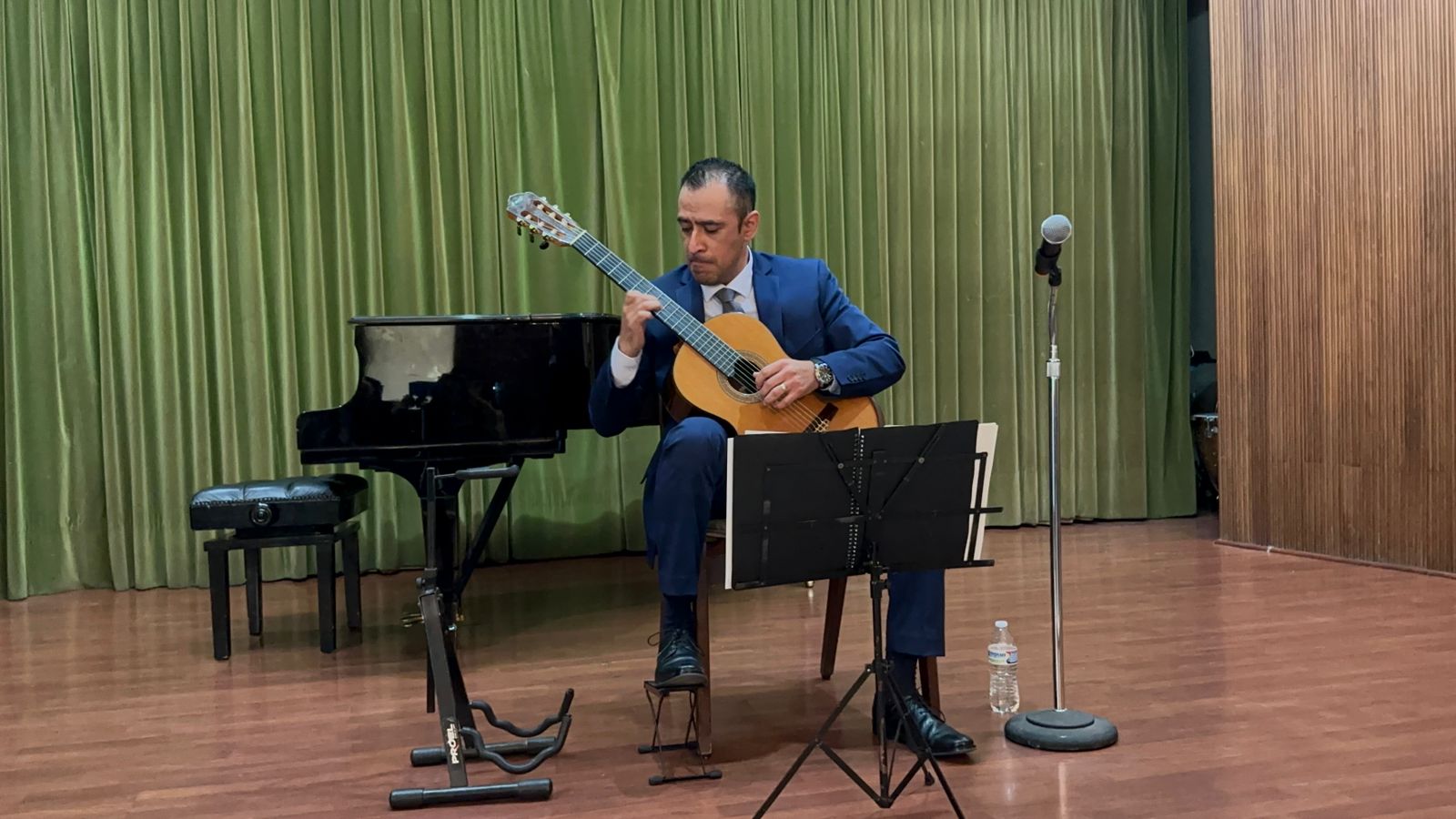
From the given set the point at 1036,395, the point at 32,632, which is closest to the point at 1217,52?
the point at 1036,395

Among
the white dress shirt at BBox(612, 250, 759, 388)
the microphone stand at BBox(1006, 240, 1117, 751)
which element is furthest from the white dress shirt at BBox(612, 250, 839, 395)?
the microphone stand at BBox(1006, 240, 1117, 751)

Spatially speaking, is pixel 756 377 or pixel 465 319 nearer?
pixel 756 377

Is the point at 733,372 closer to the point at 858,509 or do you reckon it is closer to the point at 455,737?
the point at 858,509

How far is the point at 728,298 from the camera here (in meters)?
3.09

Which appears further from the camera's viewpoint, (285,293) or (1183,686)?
(285,293)

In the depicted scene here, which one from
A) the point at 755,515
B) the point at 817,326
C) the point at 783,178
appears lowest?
the point at 755,515

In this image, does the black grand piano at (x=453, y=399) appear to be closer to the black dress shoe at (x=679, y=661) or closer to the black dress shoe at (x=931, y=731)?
the black dress shoe at (x=679, y=661)

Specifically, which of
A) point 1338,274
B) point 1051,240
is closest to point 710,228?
point 1051,240

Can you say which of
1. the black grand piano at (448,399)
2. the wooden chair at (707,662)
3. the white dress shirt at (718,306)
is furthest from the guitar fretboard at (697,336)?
the black grand piano at (448,399)

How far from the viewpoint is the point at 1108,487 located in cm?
638

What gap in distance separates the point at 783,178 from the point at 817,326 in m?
2.83

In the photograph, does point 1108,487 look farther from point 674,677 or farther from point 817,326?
point 674,677

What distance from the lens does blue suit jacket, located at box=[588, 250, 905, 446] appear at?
2.97 meters

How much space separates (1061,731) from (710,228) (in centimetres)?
138
